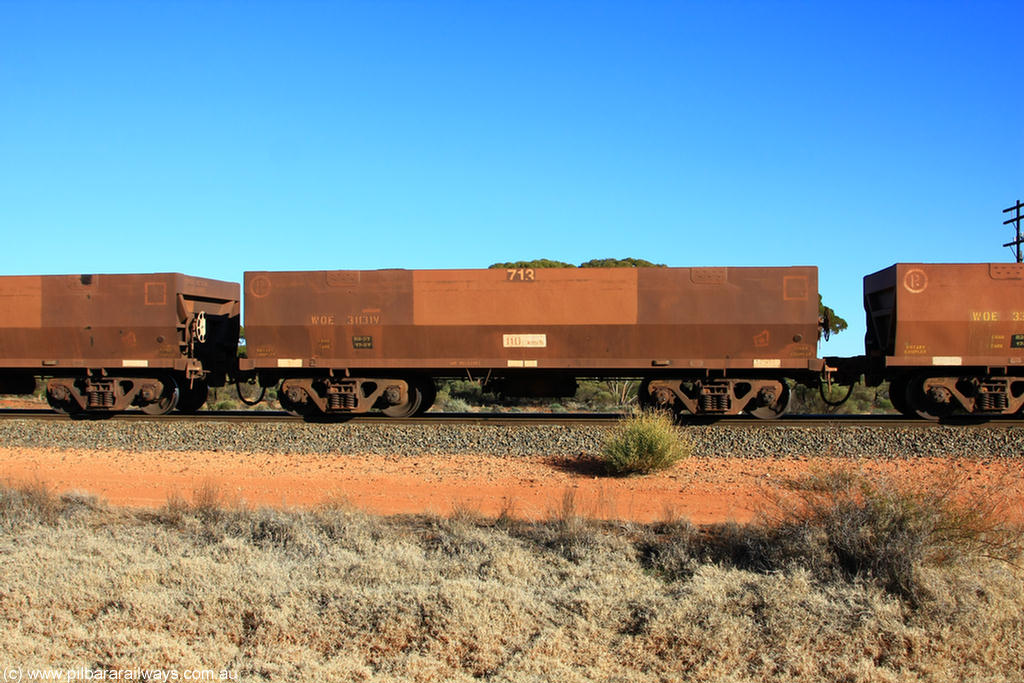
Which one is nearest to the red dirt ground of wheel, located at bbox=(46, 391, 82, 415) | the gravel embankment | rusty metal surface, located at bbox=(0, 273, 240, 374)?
the gravel embankment

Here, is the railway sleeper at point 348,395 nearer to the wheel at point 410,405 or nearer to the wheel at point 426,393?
the wheel at point 410,405

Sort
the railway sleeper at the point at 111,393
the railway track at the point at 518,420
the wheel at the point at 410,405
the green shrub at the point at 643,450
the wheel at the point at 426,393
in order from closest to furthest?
the green shrub at the point at 643,450
the railway track at the point at 518,420
the wheel at the point at 410,405
the wheel at the point at 426,393
the railway sleeper at the point at 111,393

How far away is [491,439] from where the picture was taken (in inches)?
516

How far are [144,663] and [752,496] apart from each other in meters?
7.14

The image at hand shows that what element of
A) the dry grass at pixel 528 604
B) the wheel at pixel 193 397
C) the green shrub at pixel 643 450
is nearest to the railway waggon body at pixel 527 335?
the wheel at pixel 193 397

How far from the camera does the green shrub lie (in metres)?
10.8

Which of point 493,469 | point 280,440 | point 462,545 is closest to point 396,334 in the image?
point 280,440

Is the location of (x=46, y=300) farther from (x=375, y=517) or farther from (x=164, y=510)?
(x=375, y=517)

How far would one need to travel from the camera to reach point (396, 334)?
15.3 meters

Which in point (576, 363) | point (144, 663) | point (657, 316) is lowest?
point (144, 663)

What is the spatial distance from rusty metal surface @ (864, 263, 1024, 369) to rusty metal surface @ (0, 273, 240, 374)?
47.8ft

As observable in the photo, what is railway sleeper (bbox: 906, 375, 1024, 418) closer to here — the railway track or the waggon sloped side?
the waggon sloped side

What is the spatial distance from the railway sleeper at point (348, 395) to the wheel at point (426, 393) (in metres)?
0.23

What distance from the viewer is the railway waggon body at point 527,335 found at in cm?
1423
